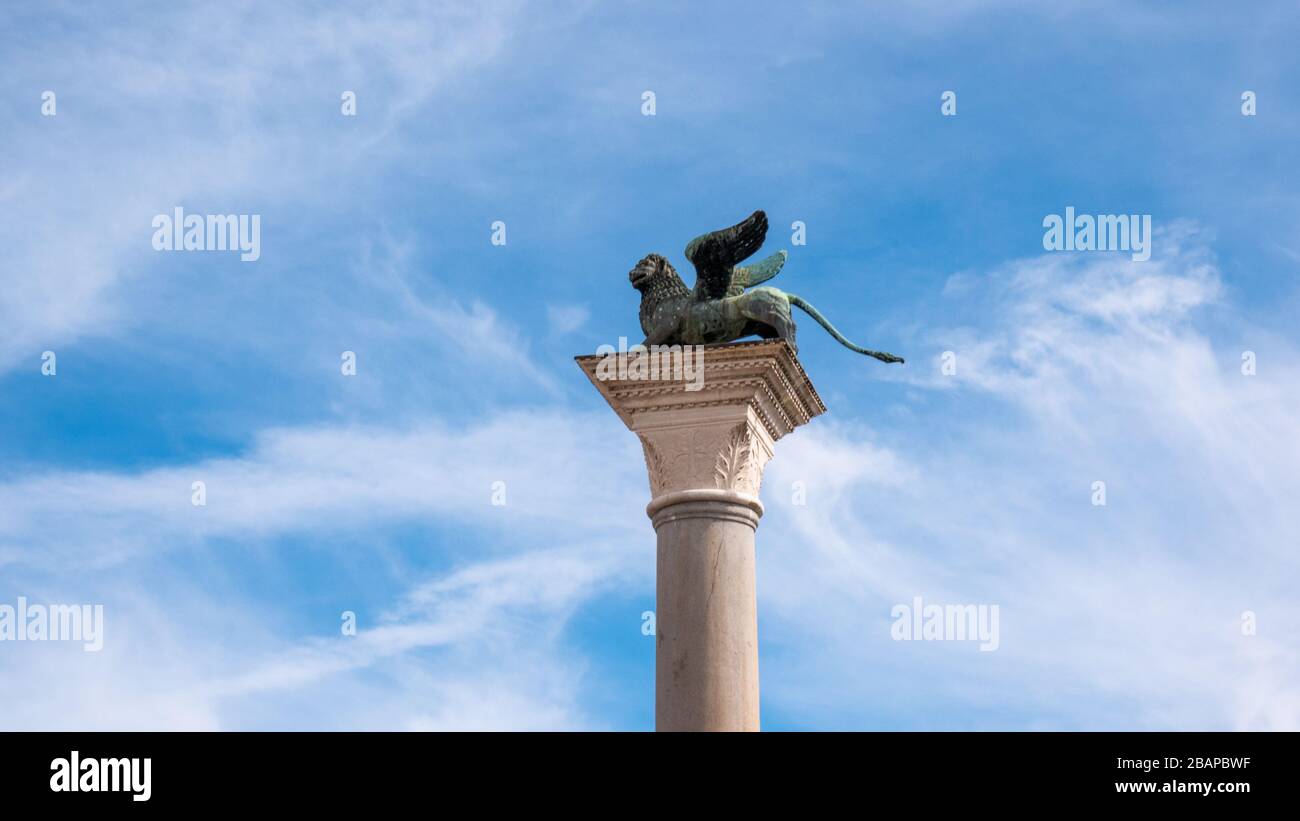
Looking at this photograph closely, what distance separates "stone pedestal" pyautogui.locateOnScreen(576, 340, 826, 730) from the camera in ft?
43.0

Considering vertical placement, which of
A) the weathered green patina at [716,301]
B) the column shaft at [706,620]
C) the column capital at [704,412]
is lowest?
the column shaft at [706,620]

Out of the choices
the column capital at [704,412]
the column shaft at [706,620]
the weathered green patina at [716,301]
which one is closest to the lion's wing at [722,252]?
the weathered green patina at [716,301]

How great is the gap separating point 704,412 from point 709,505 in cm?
92

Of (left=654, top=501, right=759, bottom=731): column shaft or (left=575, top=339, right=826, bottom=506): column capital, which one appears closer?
(left=654, top=501, right=759, bottom=731): column shaft

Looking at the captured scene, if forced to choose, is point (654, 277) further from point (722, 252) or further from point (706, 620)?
point (706, 620)

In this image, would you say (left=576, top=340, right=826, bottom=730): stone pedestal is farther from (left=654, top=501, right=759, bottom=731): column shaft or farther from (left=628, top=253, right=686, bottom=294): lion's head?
(left=628, top=253, right=686, bottom=294): lion's head

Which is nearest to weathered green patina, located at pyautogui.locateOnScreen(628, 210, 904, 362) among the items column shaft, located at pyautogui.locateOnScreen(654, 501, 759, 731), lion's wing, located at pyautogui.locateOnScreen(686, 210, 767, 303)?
lion's wing, located at pyautogui.locateOnScreen(686, 210, 767, 303)

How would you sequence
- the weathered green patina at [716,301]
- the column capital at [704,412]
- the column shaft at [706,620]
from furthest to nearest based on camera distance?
the weathered green patina at [716,301], the column capital at [704,412], the column shaft at [706,620]

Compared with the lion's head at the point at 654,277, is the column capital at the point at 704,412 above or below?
below

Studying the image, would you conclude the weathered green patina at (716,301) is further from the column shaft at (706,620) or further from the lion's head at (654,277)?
the column shaft at (706,620)

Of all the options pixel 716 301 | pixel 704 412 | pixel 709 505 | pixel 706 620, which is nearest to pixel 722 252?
pixel 716 301

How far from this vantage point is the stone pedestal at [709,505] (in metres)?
13.1

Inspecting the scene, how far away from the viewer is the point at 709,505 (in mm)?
13617
